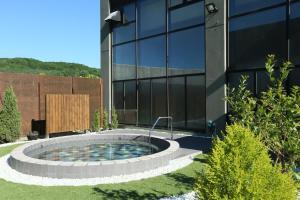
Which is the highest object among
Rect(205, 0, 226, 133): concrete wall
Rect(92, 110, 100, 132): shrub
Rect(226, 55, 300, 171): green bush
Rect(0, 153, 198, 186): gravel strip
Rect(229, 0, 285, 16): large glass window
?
Rect(229, 0, 285, 16): large glass window

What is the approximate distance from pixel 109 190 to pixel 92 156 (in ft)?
16.2

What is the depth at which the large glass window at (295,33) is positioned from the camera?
11625 mm

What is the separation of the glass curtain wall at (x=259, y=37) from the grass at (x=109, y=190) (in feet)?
22.0

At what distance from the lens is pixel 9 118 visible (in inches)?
570

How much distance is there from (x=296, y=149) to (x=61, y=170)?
5726 millimetres

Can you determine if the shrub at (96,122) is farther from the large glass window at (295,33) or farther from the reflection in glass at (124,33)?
the large glass window at (295,33)

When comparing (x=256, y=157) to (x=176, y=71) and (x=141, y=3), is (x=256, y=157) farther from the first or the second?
(x=141, y=3)

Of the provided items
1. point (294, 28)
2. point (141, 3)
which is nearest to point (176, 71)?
point (141, 3)

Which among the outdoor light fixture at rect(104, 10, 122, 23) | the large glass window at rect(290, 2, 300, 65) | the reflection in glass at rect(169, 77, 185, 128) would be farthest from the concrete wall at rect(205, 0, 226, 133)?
the outdoor light fixture at rect(104, 10, 122, 23)

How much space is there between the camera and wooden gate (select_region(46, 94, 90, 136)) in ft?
54.3

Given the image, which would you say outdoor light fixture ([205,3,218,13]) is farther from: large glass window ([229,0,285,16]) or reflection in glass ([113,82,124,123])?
reflection in glass ([113,82,124,123])

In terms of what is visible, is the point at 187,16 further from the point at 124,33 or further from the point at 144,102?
the point at 144,102

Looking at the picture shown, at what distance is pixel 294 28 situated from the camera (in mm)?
11695

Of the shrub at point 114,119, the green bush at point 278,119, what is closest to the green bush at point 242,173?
the green bush at point 278,119
